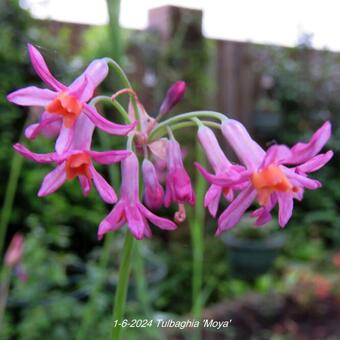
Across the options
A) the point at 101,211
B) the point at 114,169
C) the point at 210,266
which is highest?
the point at 114,169

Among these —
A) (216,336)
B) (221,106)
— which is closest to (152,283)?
(216,336)

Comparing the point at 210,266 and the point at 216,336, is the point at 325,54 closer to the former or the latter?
the point at 210,266

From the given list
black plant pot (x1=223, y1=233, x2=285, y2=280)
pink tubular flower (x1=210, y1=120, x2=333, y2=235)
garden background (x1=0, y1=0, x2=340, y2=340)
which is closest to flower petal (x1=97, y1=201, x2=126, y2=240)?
pink tubular flower (x1=210, y1=120, x2=333, y2=235)

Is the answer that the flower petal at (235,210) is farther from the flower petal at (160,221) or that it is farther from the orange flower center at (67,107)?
the orange flower center at (67,107)

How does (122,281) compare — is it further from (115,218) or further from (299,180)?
(299,180)

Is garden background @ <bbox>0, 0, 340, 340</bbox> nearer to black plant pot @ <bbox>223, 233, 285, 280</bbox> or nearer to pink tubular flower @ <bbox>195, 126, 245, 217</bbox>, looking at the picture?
black plant pot @ <bbox>223, 233, 285, 280</bbox>

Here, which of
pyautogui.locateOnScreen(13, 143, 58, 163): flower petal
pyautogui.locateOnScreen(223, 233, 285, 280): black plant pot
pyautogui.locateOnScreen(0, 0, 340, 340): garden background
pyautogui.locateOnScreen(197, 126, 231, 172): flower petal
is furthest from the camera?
pyautogui.locateOnScreen(223, 233, 285, 280): black plant pot

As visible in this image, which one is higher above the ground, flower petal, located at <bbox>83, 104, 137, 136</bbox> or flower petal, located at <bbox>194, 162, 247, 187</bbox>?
flower petal, located at <bbox>83, 104, 137, 136</bbox>
